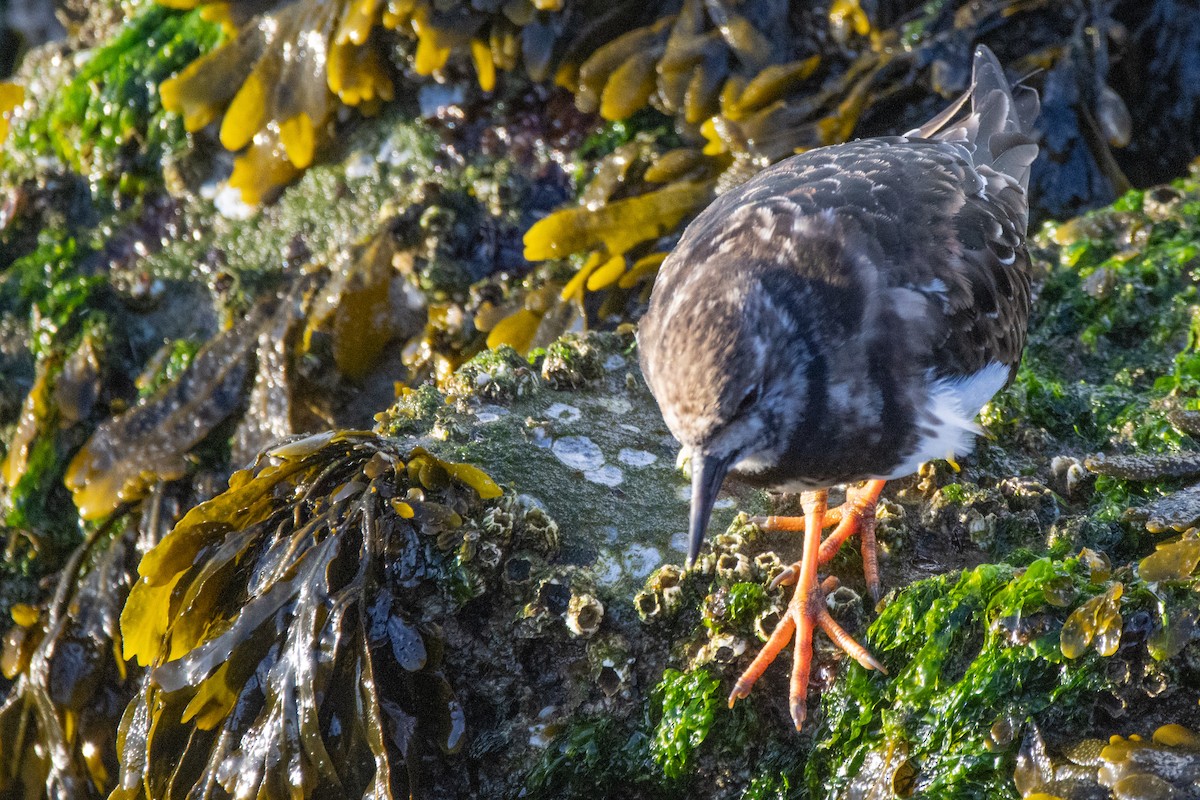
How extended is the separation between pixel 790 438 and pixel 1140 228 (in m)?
2.25

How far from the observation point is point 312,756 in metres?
2.21

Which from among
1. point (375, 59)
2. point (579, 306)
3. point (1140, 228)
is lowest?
point (1140, 228)

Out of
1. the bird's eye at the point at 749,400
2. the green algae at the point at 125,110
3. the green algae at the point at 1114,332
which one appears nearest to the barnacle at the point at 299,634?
the bird's eye at the point at 749,400

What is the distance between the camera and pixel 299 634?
7.59 feet

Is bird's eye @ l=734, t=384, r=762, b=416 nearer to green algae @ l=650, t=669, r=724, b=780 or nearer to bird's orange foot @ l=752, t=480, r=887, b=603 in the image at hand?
bird's orange foot @ l=752, t=480, r=887, b=603

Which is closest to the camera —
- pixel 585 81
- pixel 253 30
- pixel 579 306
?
pixel 579 306

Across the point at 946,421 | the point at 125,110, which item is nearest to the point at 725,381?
the point at 946,421

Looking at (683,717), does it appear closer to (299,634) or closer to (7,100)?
(299,634)

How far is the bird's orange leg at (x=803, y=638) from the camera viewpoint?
7.06 feet

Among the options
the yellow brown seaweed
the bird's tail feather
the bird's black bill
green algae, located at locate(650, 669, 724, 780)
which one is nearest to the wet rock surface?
green algae, located at locate(650, 669, 724, 780)

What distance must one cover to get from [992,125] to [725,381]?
184 centimetres

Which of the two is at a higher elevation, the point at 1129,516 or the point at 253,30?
the point at 253,30

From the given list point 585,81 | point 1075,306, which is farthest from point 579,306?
point 1075,306

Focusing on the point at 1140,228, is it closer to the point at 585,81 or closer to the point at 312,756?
the point at 585,81
